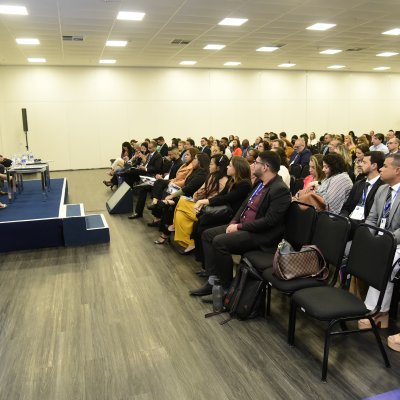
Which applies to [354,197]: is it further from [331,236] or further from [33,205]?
[33,205]

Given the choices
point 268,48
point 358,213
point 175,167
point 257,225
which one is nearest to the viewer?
point 257,225

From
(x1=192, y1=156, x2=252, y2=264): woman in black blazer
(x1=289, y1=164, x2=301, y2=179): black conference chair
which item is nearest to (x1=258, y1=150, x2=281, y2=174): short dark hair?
(x1=192, y1=156, x2=252, y2=264): woman in black blazer

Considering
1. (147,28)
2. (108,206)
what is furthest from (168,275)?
(147,28)

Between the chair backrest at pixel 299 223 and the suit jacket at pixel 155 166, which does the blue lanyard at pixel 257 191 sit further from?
the suit jacket at pixel 155 166

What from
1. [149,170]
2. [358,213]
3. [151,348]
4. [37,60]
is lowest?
[151,348]

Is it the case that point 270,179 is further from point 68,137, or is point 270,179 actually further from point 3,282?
point 68,137

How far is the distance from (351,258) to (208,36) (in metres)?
7.95

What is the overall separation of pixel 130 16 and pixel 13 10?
6.62 ft

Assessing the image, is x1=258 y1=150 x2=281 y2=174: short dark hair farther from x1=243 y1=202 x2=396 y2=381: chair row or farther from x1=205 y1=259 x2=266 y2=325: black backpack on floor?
x1=205 y1=259 x2=266 y2=325: black backpack on floor

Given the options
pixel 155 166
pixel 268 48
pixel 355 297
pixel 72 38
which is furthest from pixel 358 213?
pixel 268 48

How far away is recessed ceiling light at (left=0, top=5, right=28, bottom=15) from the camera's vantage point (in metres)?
6.79

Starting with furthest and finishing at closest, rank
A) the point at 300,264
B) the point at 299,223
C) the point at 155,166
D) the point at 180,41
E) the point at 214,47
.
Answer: the point at 214,47 → the point at 180,41 → the point at 155,166 → the point at 299,223 → the point at 300,264

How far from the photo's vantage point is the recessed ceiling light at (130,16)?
7340mm

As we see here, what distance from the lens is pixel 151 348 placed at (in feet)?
9.58
